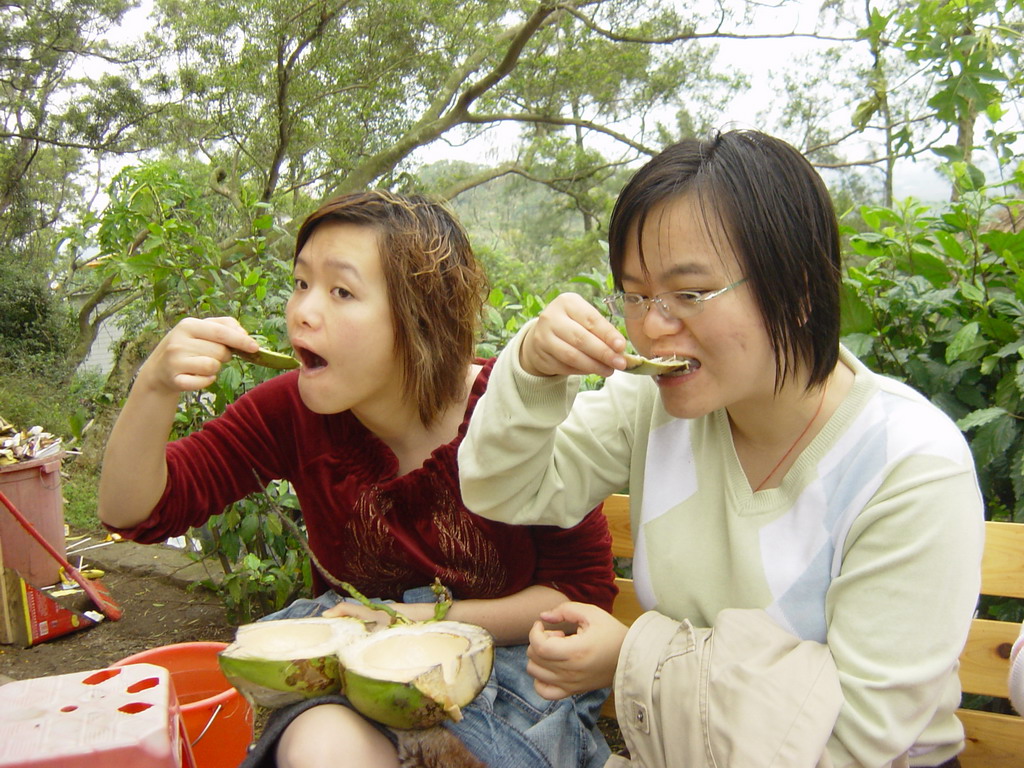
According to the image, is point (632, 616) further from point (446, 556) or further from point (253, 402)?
point (253, 402)

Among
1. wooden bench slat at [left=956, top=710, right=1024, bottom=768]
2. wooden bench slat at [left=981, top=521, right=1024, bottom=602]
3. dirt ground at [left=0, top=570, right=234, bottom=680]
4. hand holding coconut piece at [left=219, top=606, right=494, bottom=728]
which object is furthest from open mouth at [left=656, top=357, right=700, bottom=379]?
dirt ground at [left=0, top=570, right=234, bottom=680]

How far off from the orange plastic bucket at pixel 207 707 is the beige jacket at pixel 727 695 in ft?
3.23

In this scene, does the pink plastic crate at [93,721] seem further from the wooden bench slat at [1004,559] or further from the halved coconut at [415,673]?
the wooden bench slat at [1004,559]

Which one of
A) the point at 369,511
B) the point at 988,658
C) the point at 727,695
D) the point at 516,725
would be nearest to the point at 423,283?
the point at 369,511

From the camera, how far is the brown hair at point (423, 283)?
5.16 ft

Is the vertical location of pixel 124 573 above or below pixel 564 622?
below

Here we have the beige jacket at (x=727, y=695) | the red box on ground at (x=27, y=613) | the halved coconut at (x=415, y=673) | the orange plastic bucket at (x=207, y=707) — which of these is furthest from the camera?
the red box on ground at (x=27, y=613)

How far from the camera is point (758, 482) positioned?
1.33 metres

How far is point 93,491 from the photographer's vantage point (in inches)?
278

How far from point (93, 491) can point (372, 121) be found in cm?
517

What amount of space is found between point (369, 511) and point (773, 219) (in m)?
0.92

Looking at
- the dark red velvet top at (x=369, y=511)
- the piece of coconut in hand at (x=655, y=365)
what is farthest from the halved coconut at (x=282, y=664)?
the piece of coconut in hand at (x=655, y=365)

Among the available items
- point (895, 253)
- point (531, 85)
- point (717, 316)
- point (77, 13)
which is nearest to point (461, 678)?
point (717, 316)

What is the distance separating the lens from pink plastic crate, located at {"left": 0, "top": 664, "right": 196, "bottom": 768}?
50.3 inches
